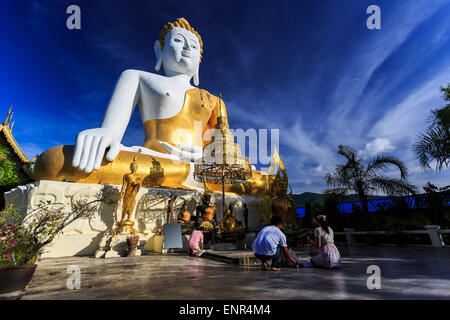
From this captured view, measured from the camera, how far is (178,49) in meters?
11.4

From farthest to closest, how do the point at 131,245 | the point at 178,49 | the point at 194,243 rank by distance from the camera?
1. the point at 178,49
2. the point at 131,245
3. the point at 194,243

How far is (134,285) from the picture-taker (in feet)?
8.47

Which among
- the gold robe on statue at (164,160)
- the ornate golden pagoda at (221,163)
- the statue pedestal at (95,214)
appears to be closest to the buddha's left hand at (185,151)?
the gold robe on statue at (164,160)

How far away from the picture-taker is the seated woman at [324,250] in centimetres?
355

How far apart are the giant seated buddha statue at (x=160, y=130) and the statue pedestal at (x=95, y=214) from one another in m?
0.51

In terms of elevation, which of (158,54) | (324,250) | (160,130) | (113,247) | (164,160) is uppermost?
(158,54)

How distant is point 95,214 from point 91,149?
1.77 metres

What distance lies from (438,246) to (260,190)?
18.2 feet

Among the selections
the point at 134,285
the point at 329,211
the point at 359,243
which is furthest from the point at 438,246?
the point at 134,285

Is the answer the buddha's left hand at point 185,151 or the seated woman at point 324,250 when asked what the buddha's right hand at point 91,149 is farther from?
the seated woman at point 324,250

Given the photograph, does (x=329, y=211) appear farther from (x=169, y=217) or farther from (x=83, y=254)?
(x=83, y=254)

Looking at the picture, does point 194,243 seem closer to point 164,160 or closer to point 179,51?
point 164,160

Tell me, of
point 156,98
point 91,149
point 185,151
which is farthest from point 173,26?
point 91,149

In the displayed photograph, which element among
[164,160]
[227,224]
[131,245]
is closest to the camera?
[131,245]
